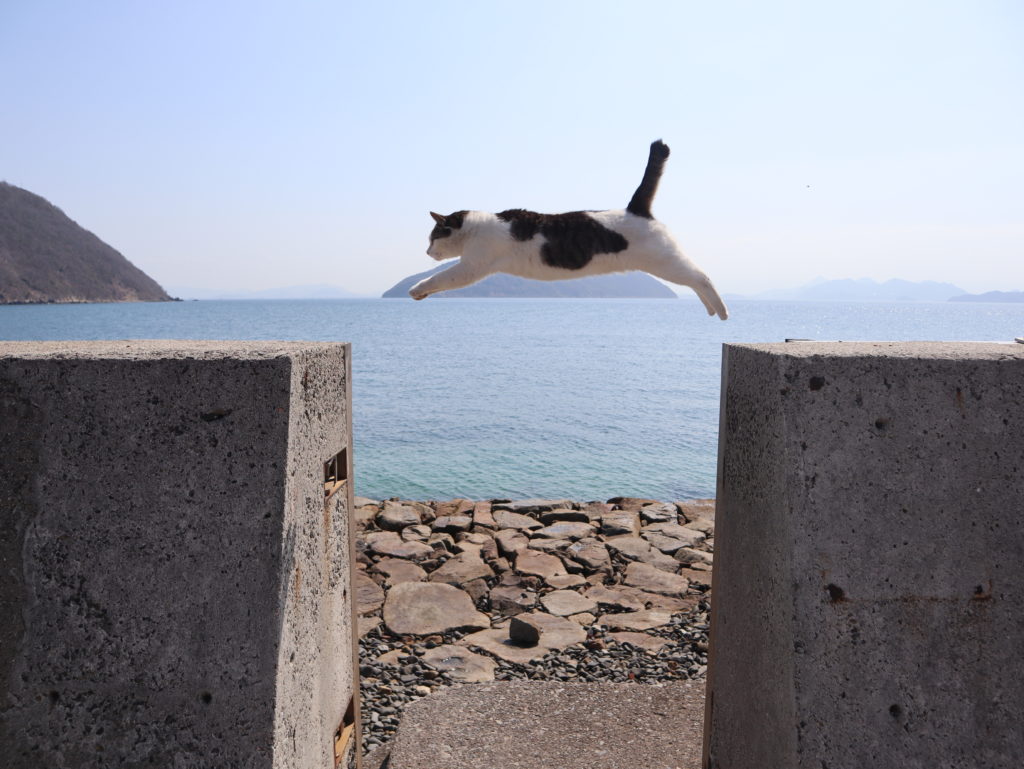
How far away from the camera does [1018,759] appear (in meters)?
1.94

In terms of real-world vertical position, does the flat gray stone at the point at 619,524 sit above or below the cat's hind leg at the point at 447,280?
below

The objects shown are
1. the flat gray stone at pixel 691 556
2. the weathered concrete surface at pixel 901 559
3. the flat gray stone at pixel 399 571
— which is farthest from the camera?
the flat gray stone at pixel 691 556

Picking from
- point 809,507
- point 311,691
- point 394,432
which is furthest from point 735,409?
point 394,432

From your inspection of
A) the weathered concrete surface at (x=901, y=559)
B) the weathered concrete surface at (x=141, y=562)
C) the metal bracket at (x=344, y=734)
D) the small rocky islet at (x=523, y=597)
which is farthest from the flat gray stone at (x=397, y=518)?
the weathered concrete surface at (x=901, y=559)

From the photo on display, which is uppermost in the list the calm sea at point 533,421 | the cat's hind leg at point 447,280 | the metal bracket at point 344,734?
the cat's hind leg at point 447,280

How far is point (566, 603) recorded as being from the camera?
5379mm

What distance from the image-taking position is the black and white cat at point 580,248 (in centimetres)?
330

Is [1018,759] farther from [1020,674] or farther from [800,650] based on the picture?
[800,650]

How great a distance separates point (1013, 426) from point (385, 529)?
19.8ft

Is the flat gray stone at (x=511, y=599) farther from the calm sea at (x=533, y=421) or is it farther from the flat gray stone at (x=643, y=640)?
the calm sea at (x=533, y=421)

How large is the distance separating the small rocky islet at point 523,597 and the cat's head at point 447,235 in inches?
63.9

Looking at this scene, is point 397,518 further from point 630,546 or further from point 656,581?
point 656,581

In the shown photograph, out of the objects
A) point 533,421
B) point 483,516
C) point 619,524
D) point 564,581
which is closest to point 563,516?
point 619,524

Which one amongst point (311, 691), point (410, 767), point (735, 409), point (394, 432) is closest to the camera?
point (311, 691)
